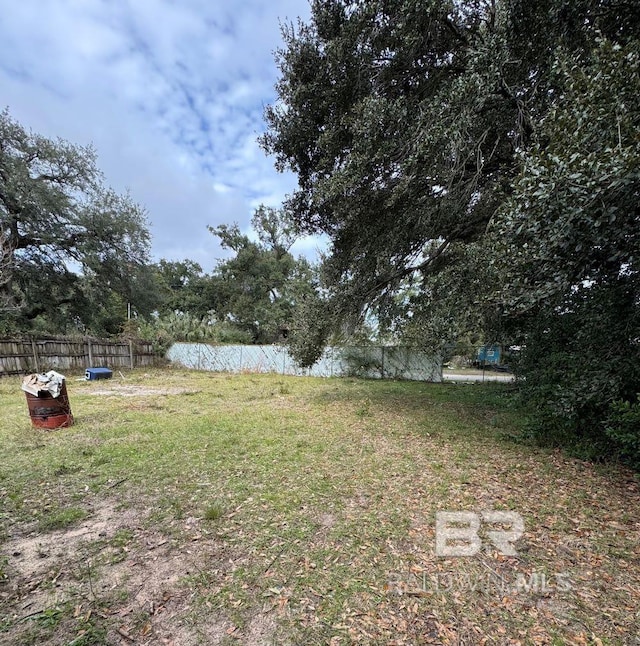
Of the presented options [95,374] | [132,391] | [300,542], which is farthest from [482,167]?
[95,374]

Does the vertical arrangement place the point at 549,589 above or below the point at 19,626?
below

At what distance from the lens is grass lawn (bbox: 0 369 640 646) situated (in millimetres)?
1475

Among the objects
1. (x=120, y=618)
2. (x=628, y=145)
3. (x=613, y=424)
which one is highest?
(x=628, y=145)

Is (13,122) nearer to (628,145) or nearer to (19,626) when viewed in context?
(19,626)

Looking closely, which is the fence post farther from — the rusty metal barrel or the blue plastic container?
the rusty metal barrel

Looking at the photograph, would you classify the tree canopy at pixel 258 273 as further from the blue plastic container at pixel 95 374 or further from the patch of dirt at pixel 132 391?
the patch of dirt at pixel 132 391

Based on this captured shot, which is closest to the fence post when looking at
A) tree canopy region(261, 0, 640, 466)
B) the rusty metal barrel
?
the rusty metal barrel

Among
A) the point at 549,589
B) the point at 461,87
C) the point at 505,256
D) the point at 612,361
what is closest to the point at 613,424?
the point at 612,361

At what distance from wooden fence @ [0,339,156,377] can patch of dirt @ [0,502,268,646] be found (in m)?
10.2

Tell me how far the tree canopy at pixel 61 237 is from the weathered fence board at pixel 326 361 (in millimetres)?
3279

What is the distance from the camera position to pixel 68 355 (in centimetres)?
1105

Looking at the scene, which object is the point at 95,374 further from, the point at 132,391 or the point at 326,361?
the point at 326,361

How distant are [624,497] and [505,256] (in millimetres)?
2181

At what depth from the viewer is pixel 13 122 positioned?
1045 cm
